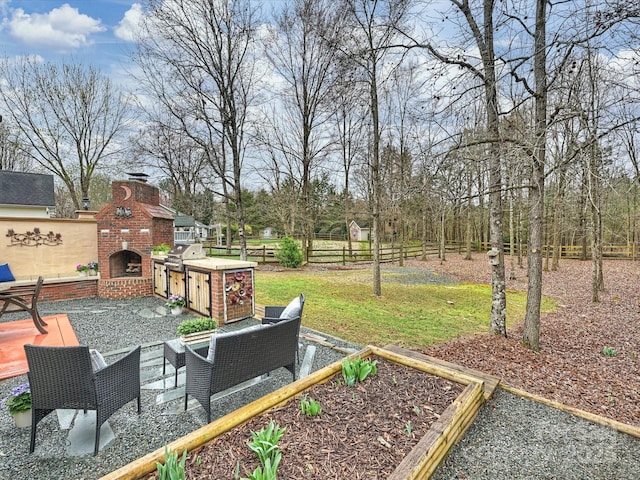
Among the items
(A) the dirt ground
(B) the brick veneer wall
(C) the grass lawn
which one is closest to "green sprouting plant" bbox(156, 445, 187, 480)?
(C) the grass lawn

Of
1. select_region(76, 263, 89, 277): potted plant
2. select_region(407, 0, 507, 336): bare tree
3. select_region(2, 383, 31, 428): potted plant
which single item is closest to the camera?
select_region(2, 383, 31, 428): potted plant

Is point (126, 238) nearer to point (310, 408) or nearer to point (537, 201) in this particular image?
point (310, 408)

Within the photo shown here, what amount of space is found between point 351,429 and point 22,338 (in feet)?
18.4

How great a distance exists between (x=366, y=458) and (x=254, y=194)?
103ft

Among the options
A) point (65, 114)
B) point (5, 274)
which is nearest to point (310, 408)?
point (5, 274)

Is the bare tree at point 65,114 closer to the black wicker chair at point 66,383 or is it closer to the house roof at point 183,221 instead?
the house roof at point 183,221

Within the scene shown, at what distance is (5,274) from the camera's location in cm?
725

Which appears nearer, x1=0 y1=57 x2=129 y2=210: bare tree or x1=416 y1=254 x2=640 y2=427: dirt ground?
x1=416 y1=254 x2=640 y2=427: dirt ground

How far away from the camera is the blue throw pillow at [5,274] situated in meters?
7.20

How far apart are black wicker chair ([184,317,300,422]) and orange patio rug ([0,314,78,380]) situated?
2.75m

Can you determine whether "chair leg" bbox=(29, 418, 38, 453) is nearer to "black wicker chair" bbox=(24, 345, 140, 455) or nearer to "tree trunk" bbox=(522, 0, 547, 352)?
"black wicker chair" bbox=(24, 345, 140, 455)

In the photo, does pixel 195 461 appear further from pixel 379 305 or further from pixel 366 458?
pixel 379 305

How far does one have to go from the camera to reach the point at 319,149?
15.6 meters

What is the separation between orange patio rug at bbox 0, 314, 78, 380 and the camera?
3.87 meters
